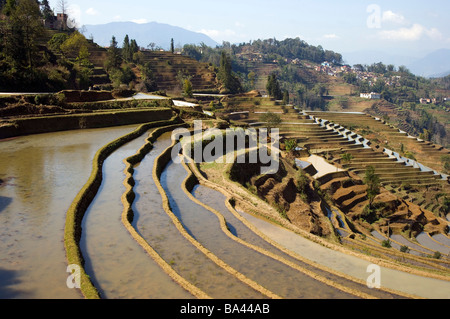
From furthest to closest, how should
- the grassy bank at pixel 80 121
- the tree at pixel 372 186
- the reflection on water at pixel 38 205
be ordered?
1. the tree at pixel 372 186
2. the grassy bank at pixel 80 121
3. the reflection on water at pixel 38 205

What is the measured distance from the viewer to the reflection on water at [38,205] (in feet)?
29.9

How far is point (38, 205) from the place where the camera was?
43.8 ft

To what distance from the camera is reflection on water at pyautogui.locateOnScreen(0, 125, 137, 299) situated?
9.10 meters

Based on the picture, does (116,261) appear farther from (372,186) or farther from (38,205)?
(372,186)

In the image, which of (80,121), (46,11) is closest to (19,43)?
(80,121)

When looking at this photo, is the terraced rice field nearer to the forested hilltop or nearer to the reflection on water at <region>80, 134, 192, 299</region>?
the reflection on water at <region>80, 134, 192, 299</region>

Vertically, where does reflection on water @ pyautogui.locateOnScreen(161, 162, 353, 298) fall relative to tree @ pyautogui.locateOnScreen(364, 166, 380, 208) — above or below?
above

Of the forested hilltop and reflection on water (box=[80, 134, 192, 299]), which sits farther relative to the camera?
the forested hilltop

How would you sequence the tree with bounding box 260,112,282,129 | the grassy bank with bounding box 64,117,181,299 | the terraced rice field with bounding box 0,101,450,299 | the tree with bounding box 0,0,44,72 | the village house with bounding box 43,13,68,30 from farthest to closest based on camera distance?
the village house with bounding box 43,13,68,30 < the tree with bounding box 260,112,282,129 < the tree with bounding box 0,0,44,72 < the terraced rice field with bounding box 0,101,450,299 < the grassy bank with bounding box 64,117,181,299

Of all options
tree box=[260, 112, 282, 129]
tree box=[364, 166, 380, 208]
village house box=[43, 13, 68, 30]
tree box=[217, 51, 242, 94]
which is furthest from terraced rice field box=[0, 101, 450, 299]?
village house box=[43, 13, 68, 30]

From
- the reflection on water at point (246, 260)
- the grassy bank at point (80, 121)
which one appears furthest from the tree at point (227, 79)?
the reflection on water at point (246, 260)

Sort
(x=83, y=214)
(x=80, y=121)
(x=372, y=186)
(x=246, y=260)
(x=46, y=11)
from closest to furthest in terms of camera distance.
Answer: (x=246, y=260) → (x=83, y=214) → (x=80, y=121) → (x=372, y=186) → (x=46, y=11)

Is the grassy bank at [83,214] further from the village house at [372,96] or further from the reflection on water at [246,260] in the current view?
the village house at [372,96]
